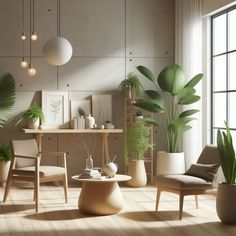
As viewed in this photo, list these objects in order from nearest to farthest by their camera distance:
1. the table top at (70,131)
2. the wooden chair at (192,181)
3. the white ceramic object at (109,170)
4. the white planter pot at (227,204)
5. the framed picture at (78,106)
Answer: the white planter pot at (227,204) → the wooden chair at (192,181) → the white ceramic object at (109,170) → the table top at (70,131) → the framed picture at (78,106)

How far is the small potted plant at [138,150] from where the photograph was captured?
316 inches

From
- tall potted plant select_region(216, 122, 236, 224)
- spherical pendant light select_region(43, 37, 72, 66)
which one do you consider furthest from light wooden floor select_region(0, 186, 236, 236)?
spherical pendant light select_region(43, 37, 72, 66)

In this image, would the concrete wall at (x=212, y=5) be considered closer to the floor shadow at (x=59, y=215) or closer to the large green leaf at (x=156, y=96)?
the large green leaf at (x=156, y=96)

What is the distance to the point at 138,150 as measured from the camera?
808cm

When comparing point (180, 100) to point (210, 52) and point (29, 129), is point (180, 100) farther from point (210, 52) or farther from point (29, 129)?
point (29, 129)

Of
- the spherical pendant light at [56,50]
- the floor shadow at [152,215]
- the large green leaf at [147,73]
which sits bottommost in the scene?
the floor shadow at [152,215]

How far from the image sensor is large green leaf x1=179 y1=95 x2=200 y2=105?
7669mm

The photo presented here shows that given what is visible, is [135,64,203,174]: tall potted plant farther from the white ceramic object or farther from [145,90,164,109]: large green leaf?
the white ceramic object

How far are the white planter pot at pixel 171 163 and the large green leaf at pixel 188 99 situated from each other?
2.66 feet

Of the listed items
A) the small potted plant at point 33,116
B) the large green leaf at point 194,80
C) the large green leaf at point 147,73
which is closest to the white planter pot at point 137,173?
the large green leaf at point 147,73

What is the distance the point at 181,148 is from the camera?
837 centimetres

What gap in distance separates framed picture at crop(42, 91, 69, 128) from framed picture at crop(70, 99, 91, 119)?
10 cm

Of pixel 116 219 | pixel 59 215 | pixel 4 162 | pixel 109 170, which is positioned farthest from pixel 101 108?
pixel 116 219

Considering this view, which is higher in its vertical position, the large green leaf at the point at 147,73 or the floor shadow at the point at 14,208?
the large green leaf at the point at 147,73
